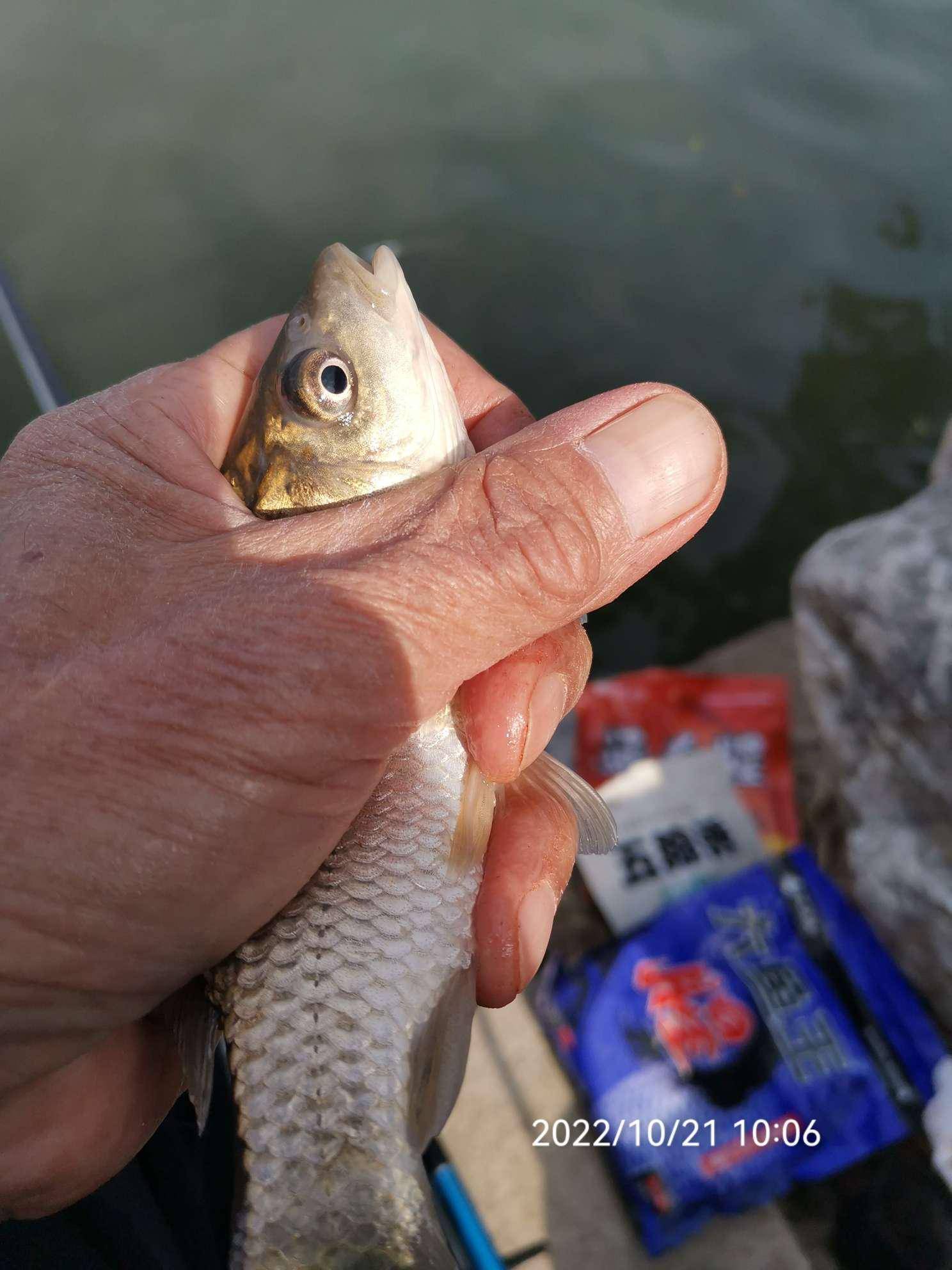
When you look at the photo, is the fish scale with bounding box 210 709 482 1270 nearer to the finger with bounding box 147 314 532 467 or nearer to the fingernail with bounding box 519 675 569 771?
the fingernail with bounding box 519 675 569 771

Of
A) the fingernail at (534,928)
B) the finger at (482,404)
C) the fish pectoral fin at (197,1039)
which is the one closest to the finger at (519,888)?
the fingernail at (534,928)

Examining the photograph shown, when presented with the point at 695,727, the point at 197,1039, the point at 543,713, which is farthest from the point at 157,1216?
the point at 695,727

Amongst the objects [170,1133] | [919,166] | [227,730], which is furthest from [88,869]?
[919,166]

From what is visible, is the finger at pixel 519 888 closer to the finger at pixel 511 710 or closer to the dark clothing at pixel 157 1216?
the finger at pixel 511 710

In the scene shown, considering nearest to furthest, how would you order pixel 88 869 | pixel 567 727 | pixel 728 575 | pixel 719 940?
pixel 88 869 < pixel 719 940 < pixel 567 727 < pixel 728 575

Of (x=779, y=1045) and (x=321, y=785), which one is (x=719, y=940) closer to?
(x=779, y=1045)

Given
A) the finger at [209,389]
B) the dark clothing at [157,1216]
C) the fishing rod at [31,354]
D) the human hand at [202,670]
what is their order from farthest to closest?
1. the fishing rod at [31,354]
2. the finger at [209,389]
3. the dark clothing at [157,1216]
4. the human hand at [202,670]
